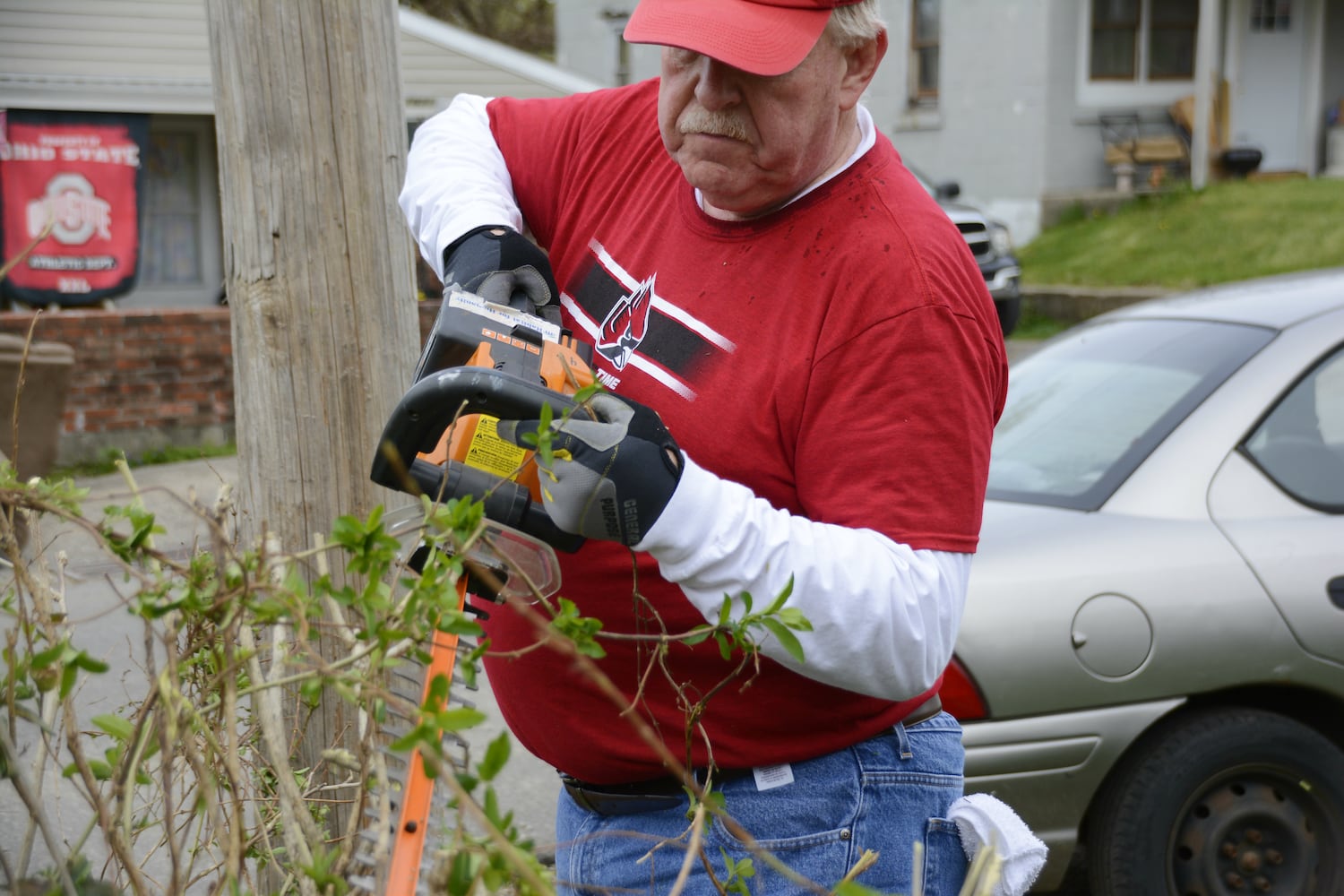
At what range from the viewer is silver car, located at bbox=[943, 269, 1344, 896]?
3.11 metres

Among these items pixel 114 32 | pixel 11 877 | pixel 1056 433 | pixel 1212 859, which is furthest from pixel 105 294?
pixel 11 877

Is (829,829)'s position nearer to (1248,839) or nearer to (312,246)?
(312,246)

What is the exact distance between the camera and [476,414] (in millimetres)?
1524

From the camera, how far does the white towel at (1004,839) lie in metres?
1.75

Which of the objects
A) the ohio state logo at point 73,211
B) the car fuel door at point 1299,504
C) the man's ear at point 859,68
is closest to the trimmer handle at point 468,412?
the man's ear at point 859,68

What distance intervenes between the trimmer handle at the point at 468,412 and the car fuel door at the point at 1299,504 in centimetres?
235

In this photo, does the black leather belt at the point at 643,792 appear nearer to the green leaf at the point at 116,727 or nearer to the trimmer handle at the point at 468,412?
the trimmer handle at the point at 468,412

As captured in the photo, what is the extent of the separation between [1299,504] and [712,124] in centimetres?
235

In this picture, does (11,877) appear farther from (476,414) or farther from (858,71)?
(858,71)

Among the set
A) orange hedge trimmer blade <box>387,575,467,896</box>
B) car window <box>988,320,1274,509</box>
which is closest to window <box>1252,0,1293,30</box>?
car window <box>988,320,1274,509</box>

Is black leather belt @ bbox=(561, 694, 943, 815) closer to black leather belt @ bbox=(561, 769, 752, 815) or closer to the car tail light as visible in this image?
black leather belt @ bbox=(561, 769, 752, 815)

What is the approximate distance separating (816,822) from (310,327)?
1165mm

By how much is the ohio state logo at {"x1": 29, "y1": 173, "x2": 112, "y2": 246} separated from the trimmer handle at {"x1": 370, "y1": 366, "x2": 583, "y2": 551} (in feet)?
33.8

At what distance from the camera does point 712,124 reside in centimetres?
168
